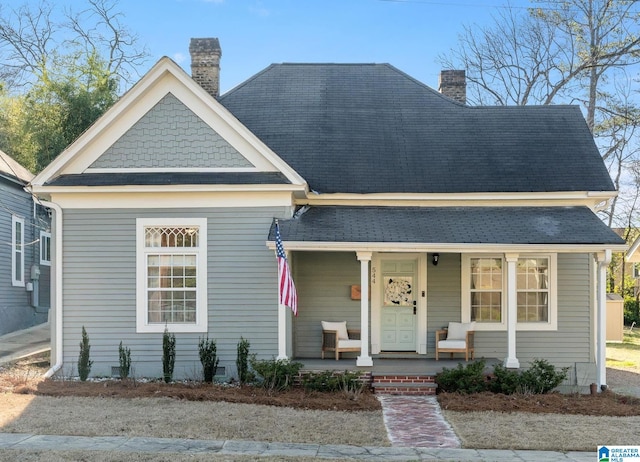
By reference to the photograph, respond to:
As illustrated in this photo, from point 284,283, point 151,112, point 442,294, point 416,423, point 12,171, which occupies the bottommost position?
point 416,423

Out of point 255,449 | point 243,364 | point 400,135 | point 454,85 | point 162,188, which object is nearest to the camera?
point 255,449

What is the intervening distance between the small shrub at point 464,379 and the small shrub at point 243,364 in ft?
11.1

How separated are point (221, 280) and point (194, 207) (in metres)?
1.49

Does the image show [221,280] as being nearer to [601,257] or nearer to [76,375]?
[76,375]

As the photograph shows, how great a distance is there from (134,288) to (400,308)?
18.0 ft

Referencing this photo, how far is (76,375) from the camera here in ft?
42.5

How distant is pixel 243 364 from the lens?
12.3m

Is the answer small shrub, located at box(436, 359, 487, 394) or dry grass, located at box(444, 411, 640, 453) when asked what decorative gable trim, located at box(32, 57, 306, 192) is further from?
dry grass, located at box(444, 411, 640, 453)

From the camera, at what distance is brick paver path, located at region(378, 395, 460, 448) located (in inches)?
339

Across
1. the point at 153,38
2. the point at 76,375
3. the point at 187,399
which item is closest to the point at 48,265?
the point at 153,38

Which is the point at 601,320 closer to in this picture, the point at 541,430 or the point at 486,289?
the point at 486,289

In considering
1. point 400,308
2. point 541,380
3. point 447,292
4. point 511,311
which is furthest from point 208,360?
point 541,380

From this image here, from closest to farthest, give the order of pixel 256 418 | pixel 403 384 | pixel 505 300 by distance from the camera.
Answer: pixel 256 418 → pixel 403 384 → pixel 505 300

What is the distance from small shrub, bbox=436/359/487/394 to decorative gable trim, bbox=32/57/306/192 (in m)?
4.37
